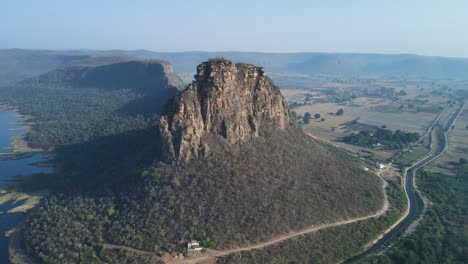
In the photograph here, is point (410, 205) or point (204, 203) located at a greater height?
point (204, 203)

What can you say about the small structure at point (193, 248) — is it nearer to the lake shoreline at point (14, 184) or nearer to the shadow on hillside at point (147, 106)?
the lake shoreline at point (14, 184)

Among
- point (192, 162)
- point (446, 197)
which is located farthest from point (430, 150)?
point (192, 162)

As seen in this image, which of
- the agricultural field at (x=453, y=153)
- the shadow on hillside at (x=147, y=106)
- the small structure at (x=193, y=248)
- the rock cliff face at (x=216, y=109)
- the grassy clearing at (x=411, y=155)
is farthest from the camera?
the shadow on hillside at (x=147, y=106)

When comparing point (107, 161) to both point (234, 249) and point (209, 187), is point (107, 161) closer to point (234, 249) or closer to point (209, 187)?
point (209, 187)

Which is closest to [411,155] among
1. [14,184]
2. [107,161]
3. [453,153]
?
[453,153]

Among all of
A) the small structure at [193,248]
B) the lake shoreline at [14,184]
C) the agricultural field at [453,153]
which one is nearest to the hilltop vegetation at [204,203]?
the small structure at [193,248]

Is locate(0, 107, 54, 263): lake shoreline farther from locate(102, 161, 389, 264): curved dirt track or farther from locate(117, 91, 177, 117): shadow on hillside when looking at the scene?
locate(117, 91, 177, 117): shadow on hillside
